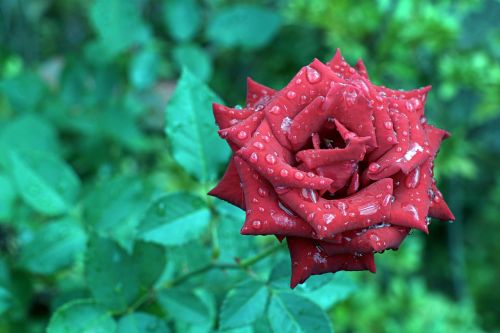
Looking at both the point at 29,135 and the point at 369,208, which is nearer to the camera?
the point at 369,208

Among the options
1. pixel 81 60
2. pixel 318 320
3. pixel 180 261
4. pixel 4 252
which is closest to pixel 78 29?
pixel 81 60

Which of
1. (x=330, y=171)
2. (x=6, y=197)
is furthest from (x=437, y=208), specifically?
(x=6, y=197)

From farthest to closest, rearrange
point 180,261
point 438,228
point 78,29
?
point 78,29 → point 438,228 → point 180,261

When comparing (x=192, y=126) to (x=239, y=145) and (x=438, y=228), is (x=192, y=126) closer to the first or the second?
(x=239, y=145)

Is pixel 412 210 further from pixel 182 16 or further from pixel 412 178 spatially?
pixel 182 16

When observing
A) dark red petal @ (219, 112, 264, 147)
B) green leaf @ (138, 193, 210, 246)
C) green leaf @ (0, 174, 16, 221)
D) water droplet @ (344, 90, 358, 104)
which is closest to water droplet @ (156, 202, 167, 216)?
green leaf @ (138, 193, 210, 246)

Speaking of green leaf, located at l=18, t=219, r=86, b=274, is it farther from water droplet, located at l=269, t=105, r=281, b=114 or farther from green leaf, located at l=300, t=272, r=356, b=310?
water droplet, located at l=269, t=105, r=281, b=114
